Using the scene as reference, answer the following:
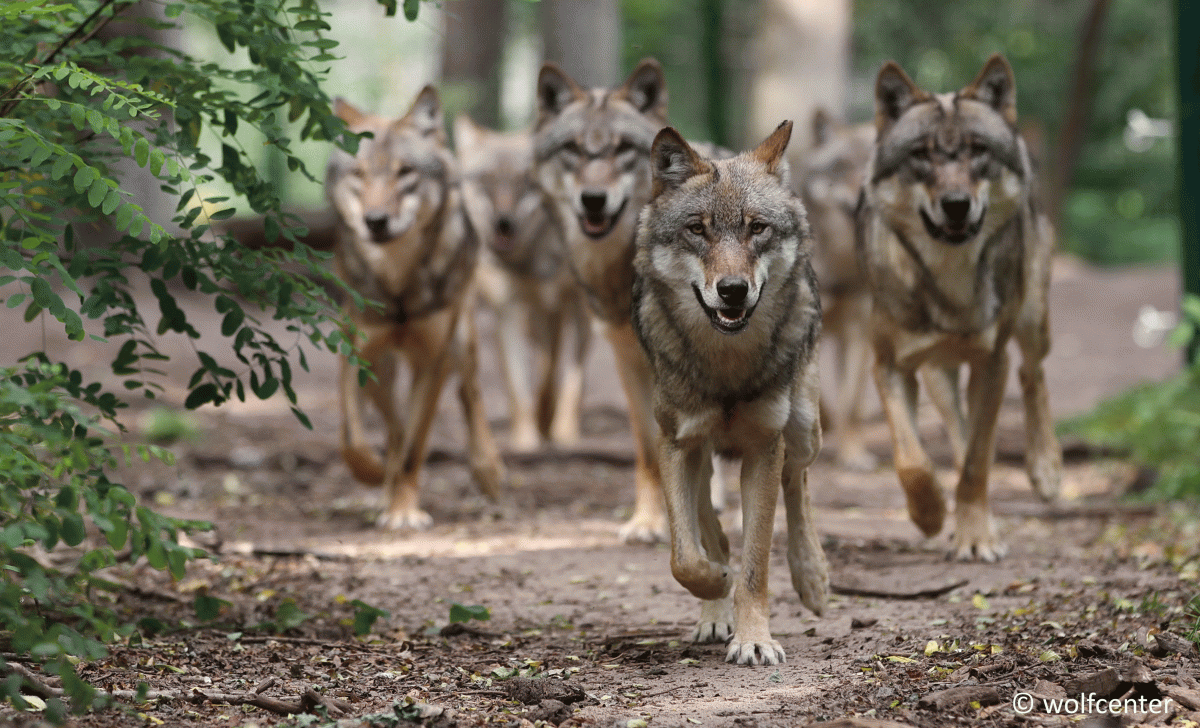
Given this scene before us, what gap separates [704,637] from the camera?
445cm

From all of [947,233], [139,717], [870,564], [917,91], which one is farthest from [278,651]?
[917,91]

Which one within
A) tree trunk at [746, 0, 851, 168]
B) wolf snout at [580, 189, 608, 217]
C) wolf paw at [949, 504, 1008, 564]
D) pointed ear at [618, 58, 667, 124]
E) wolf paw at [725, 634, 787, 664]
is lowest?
wolf paw at [725, 634, 787, 664]

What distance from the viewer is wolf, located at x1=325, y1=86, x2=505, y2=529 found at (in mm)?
7164

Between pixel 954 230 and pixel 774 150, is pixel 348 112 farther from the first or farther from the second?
pixel 954 230

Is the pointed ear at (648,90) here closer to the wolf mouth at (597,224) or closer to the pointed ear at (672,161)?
the wolf mouth at (597,224)

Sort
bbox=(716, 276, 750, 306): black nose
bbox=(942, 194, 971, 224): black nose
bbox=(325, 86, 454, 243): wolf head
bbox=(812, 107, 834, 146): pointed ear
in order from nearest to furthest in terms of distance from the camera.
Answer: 1. bbox=(716, 276, 750, 306): black nose
2. bbox=(942, 194, 971, 224): black nose
3. bbox=(325, 86, 454, 243): wolf head
4. bbox=(812, 107, 834, 146): pointed ear

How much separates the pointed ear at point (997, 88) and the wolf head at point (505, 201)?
5205 mm

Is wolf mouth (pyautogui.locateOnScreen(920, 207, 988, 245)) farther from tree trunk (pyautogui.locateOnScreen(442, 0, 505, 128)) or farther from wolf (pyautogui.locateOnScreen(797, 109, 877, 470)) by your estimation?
tree trunk (pyautogui.locateOnScreen(442, 0, 505, 128))

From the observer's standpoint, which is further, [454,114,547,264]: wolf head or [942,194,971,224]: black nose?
[454,114,547,264]: wolf head

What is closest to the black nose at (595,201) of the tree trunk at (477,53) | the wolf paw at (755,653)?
the wolf paw at (755,653)

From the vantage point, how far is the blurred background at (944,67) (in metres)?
19.4

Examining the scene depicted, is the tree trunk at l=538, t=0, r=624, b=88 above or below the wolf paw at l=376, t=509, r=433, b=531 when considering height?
above

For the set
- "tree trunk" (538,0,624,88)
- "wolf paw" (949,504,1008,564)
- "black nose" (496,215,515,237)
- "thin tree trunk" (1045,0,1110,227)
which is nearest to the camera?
"wolf paw" (949,504,1008,564)

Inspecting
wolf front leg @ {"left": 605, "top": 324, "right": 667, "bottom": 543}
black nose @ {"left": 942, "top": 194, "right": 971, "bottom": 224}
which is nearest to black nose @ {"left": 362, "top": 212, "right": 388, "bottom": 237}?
wolf front leg @ {"left": 605, "top": 324, "right": 667, "bottom": 543}
